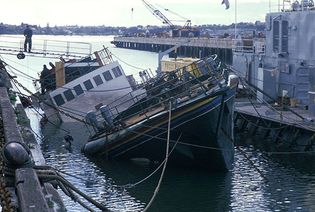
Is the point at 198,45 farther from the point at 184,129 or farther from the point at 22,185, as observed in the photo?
the point at 22,185

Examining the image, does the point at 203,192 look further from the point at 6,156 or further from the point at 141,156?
the point at 6,156

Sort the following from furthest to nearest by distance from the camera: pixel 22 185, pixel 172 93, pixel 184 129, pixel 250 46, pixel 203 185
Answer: pixel 250 46
pixel 172 93
pixel 184 129
pixel 203 185
pixel 22 185

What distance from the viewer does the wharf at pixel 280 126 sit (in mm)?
28177

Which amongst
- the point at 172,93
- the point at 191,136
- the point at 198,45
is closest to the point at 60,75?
the point at 172,93

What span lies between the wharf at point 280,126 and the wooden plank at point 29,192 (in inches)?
812

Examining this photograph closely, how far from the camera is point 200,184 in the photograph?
74.2ft

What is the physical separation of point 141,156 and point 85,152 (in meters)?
3.19

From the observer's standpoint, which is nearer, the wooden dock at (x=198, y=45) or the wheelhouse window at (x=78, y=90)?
the wheelhouse window at (x=78, y=90)

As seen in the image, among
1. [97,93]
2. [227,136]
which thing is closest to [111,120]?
[227,136]

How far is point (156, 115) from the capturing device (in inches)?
945

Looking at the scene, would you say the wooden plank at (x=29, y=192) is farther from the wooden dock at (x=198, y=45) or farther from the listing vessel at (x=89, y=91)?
the wooden dock at (x=198, y=45)

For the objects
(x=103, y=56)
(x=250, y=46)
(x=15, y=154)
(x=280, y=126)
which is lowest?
(x=280, y=126)

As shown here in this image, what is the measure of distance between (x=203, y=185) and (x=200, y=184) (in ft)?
0.53

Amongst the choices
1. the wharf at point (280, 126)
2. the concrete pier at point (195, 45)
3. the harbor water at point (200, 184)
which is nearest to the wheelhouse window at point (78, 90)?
the harbor water at point (200, 184)
